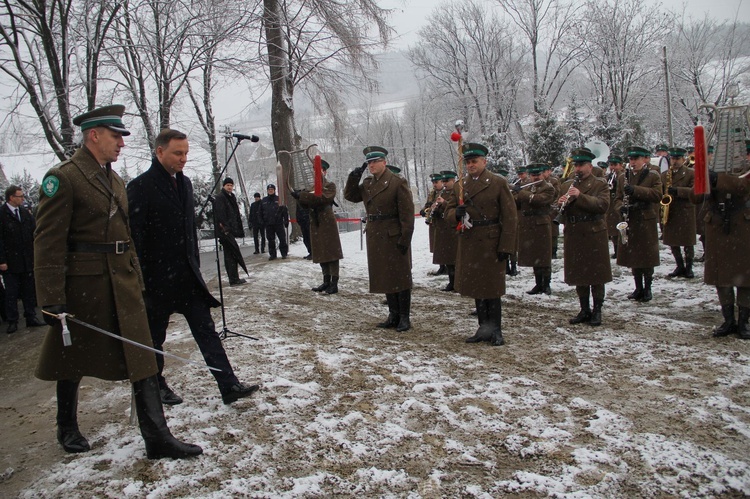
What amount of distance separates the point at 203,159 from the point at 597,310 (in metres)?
19.7

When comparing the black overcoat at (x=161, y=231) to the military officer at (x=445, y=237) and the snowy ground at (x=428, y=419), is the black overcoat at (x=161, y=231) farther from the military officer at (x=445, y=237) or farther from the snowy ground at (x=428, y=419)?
the military officer at (x=445, y=237)

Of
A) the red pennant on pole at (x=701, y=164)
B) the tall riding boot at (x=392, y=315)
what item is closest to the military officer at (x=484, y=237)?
the tall riding boot at (x=392, y=315)

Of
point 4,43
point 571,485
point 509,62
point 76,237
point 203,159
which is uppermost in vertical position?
point 509,62

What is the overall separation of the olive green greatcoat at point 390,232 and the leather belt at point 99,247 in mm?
3472

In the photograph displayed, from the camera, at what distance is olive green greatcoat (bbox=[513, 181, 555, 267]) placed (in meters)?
8.67

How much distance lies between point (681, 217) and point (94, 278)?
29.2ft

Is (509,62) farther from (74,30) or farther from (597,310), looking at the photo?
(597,310)

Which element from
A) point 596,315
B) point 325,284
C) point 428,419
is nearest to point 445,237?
point 325,284

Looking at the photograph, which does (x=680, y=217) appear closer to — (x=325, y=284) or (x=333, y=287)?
(x=333, y=287)

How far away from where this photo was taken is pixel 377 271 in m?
6.46

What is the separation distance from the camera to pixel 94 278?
3.19 metres

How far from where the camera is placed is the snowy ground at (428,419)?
304cm

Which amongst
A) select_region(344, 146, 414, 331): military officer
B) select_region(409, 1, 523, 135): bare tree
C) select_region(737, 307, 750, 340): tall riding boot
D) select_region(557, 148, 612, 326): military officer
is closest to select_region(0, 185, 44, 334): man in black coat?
select_region(344, 146, 414, 331): military officer

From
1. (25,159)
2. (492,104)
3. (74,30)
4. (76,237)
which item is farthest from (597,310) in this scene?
(25,159)
